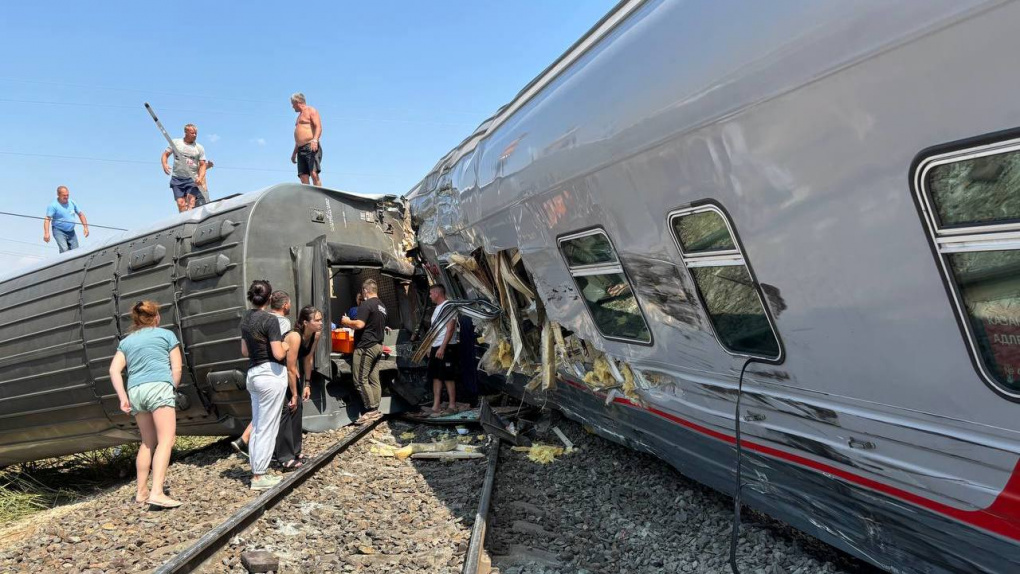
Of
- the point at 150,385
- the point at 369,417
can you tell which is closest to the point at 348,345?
the point at 369,417

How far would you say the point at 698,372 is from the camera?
11.8 ft

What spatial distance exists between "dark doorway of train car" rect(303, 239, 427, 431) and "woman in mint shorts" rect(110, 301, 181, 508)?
78.1 inches

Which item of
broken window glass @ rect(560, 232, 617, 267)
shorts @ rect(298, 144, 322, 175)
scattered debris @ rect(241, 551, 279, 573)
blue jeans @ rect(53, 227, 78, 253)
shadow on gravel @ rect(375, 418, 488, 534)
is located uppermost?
blue jeans @ rect(53, 227, 78, 253)

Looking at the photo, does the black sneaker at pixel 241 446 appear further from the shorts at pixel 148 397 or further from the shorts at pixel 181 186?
the shorts at pixel 181 186

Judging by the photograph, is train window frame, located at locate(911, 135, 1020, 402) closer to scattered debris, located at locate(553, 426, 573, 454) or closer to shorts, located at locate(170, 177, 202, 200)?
scattered debris, located at locate(553, 426, 573, 454)

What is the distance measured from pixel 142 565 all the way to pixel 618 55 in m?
4.47

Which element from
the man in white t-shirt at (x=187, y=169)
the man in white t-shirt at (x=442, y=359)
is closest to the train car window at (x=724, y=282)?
the man in white t-shirt at (x=442, y=359)

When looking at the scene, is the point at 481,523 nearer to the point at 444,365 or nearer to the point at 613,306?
the point at 613,306

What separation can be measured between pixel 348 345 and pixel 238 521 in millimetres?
3608

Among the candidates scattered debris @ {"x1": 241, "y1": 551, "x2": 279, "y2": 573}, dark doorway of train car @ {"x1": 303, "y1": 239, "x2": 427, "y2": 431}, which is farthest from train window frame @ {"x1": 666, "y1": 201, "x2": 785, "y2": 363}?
dark doorway of train car @ {"x1": 303, "y1": 239, "x2": 427, "y2": 431}

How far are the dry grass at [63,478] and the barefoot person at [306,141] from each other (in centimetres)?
432

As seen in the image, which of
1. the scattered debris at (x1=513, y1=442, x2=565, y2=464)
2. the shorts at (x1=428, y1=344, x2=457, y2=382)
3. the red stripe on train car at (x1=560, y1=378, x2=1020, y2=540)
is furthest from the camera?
the shorts at (x1=428, y1=344, x2=457, y2=382)

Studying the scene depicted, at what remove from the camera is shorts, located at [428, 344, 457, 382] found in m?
8.18

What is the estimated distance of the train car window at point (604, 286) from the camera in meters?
3.93
